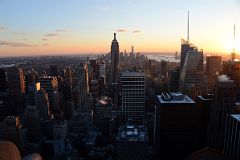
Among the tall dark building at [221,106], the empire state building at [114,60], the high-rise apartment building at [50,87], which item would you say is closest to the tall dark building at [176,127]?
the tall dark building at [221,106]

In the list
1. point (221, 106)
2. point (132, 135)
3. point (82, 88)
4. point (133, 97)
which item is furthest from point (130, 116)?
point (82, 88)

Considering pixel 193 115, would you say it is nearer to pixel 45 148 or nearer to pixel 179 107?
pixel 179 107

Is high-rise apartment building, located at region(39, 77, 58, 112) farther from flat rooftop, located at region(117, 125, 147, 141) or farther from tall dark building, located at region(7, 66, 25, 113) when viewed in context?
flat rooftop, located at region(117, 125, 147, 141)

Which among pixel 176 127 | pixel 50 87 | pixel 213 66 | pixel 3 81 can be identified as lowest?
pixel 50 87

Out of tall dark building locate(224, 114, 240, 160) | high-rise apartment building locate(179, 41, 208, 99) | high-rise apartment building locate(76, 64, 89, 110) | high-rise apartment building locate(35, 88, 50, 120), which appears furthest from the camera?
high-rise apartment building locate(76, 64, 89, 110)

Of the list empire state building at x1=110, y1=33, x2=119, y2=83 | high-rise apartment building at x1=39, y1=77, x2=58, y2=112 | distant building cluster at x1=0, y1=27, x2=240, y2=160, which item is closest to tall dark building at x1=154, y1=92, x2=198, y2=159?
distant building cluster at x1=0, y1=27, x2=240, y2=160

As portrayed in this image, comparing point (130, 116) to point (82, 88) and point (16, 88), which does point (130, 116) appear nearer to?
point (82, 88)

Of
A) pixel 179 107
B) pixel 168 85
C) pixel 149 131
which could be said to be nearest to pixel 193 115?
pixel 179 107

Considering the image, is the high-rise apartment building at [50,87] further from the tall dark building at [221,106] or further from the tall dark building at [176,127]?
the tall dark building at [221,106]
